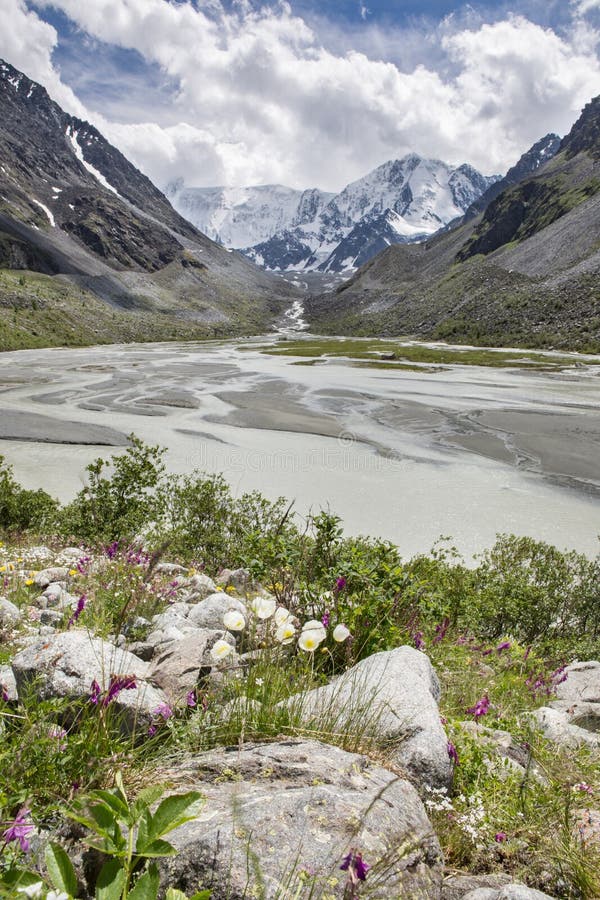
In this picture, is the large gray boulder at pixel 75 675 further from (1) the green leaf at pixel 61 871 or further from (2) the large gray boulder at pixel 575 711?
(2) the large gray boulder at pixel 575 711

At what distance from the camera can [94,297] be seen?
152500mm

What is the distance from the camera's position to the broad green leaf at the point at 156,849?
162cm

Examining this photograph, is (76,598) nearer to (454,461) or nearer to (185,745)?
(185,745)

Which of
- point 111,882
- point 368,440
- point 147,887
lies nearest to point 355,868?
point 147,887

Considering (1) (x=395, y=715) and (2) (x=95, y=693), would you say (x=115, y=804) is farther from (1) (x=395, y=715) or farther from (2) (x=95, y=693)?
(1) (x=395, y=715)

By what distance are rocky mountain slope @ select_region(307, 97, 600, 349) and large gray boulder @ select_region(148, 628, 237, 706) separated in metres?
92.0

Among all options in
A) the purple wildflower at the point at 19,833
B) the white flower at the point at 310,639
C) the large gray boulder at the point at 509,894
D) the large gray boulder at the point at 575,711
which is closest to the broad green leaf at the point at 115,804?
the purple wildflower at the point at 19,833

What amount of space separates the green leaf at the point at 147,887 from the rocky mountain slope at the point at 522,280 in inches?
3698

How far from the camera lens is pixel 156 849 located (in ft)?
5.49

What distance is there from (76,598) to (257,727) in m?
4.34

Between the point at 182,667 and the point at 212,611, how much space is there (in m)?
2.56

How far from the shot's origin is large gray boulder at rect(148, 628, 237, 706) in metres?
3.38

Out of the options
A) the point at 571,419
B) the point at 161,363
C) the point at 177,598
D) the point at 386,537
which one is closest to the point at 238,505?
the point at 386,537

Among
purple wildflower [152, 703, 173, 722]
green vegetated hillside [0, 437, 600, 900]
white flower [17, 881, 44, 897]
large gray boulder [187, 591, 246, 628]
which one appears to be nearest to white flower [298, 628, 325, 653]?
green vegetated hillside [0, 437, 600, 900]
